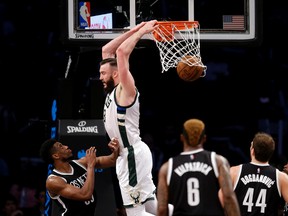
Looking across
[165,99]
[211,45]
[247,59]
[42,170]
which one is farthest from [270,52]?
[211,45]

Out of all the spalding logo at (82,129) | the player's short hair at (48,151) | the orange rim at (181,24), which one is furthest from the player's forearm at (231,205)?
the spalding logo at (82,129)

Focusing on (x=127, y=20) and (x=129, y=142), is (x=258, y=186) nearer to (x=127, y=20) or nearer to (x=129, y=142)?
(x=129, y=142)

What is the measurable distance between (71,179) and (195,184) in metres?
2.02

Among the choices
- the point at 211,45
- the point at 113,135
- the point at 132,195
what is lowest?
the point at 132,195

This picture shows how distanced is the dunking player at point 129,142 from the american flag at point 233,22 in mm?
1511

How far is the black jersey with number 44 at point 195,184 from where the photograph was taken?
6055 mm

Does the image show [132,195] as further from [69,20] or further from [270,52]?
[270,52]

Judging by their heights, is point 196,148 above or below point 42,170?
above

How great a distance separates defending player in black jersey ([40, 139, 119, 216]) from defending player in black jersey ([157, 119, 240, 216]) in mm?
1670

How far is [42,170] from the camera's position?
12.5 meters

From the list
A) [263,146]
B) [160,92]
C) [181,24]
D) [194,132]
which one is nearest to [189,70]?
[181,24]

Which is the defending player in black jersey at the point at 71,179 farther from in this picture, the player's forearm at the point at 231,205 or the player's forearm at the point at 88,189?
the player's forearm at the point at 231,205

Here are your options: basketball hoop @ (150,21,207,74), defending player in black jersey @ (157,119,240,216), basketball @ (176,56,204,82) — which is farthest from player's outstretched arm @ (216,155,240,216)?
basketball hoop @ (150,21,207,74)

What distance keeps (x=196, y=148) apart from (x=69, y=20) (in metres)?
2.97
